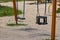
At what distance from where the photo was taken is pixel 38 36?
8586mm

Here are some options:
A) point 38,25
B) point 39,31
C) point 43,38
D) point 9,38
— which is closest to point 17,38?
point 9,38

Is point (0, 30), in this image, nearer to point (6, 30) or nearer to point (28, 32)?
point (6, 30)

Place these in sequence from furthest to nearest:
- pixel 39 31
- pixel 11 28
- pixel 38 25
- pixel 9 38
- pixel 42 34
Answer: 1. pixel 38 25
2. pixel 11 28
3. pixel 39 31
4. pixel 42 34
5. pixel 9 38

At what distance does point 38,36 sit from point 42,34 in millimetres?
417

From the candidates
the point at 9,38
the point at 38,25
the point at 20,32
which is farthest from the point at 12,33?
the point at 38,25

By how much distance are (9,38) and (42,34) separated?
123cm

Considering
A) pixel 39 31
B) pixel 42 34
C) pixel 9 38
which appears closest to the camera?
pixel 9 38

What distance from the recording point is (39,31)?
9.60 meters

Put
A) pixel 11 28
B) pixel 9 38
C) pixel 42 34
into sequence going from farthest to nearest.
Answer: pixel 11 28 < pixel 42 34 < pixel 9 38

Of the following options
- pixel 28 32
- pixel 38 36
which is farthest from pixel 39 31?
pixel 38 36

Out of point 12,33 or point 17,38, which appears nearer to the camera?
point 17,38

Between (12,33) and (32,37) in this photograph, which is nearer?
(32,37)

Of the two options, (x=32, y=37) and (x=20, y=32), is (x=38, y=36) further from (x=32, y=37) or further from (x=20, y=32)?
(x=20, y=32)

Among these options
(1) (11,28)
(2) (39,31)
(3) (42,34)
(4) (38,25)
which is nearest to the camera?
(3) (42,34)
